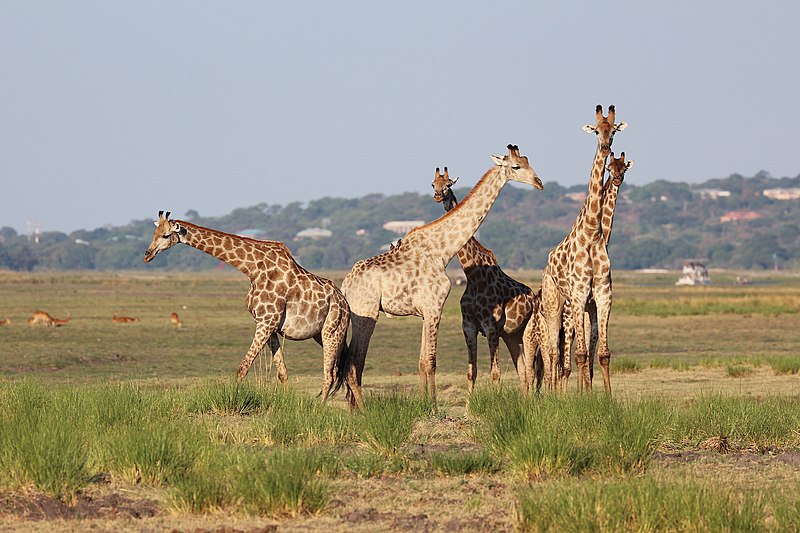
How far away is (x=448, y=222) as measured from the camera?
14.6 m

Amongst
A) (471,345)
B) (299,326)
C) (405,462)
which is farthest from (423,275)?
(405,462)

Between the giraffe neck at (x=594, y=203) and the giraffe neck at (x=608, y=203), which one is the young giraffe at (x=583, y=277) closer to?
the giraffe neck at (x=594, y=203)

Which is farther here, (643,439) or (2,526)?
(643,439)

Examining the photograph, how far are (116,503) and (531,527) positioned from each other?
3141mm

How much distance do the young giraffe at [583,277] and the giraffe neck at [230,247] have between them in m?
3.31

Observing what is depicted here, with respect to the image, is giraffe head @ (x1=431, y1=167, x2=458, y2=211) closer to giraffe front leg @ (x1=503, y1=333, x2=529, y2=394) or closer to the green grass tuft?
giraffe front leg @ (x1=503, y1=333, x2=529, y2=394)

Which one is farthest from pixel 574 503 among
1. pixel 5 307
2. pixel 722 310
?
pixel 5 307

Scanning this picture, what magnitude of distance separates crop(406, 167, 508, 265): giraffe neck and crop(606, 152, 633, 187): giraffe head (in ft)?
3.99

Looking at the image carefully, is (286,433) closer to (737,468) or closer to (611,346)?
(737,468)

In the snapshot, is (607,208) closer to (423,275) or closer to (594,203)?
(594,203)

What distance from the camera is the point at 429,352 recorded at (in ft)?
46.3

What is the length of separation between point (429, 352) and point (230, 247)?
8.23 feet

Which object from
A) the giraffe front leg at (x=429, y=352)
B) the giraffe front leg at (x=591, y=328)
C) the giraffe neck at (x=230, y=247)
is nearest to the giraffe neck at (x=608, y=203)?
the giraffe front leg at (x=591, y=328)

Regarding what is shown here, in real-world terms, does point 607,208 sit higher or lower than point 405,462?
higher
